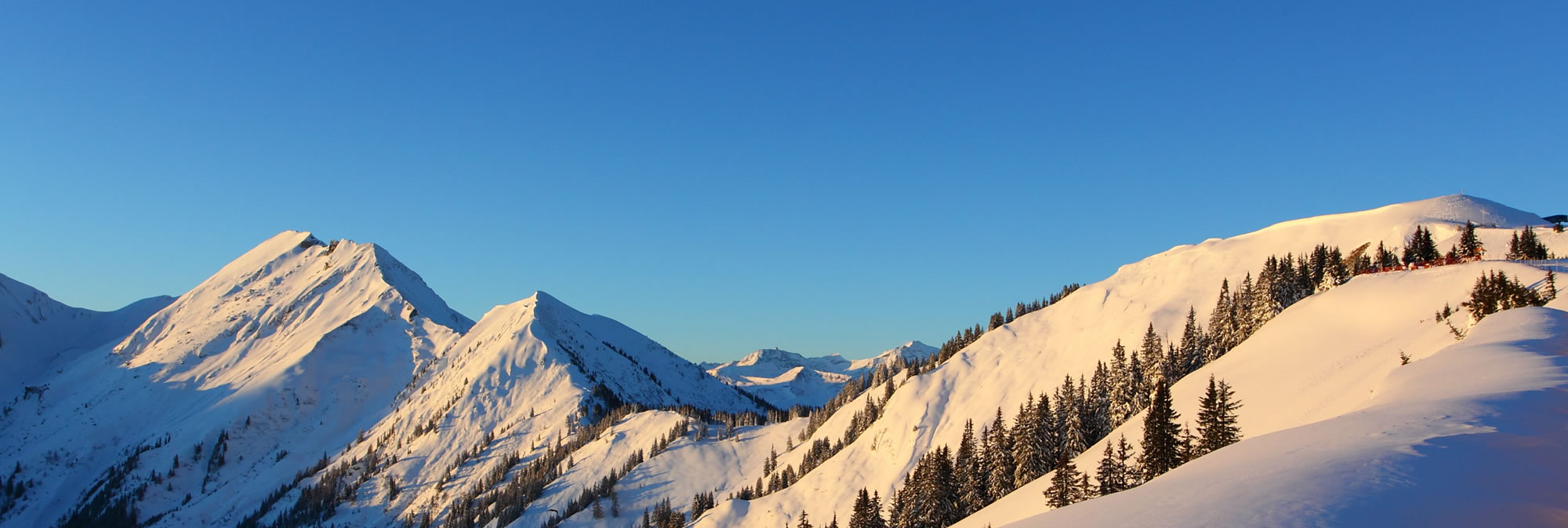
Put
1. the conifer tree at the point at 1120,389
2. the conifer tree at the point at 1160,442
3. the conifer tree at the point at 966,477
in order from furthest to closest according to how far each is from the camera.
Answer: the conifer tree at the point at 1120,389
the conifer tree at the point at 966,477
the conifer tree at the point at 1160,442

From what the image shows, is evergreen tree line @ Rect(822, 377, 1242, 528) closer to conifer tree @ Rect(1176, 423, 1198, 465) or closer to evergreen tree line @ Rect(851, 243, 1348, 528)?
conifer tree @ Rect(1176, 423, 1198, 465)

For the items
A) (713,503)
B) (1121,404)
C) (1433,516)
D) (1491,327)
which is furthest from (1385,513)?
(713,503)

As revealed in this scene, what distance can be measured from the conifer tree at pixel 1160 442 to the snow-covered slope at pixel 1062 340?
254 ft

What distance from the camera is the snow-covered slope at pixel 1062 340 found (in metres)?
143

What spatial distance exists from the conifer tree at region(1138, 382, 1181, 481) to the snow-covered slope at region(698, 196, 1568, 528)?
7744 centimetres

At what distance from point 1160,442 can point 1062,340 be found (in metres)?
101

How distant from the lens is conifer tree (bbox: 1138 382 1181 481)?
62375 mm

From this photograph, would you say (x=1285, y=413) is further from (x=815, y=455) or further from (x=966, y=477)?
(x=815, y=455)

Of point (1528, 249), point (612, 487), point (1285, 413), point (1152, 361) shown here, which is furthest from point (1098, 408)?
point (612, 487)

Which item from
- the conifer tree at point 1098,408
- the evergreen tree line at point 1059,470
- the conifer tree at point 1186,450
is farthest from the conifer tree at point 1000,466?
the conifer tree at point 1186,450

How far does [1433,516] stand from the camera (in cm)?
1939

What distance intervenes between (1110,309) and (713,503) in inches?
3342

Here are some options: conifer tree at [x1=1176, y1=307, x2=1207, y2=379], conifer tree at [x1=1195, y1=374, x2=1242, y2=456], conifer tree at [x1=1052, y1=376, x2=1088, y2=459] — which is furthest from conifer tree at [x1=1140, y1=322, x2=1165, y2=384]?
conifer tree at [x1=1195, y1=374, x2=1242, y2=456]

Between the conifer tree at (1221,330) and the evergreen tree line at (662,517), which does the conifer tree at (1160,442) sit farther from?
the evergreen tree line at (662,517)
